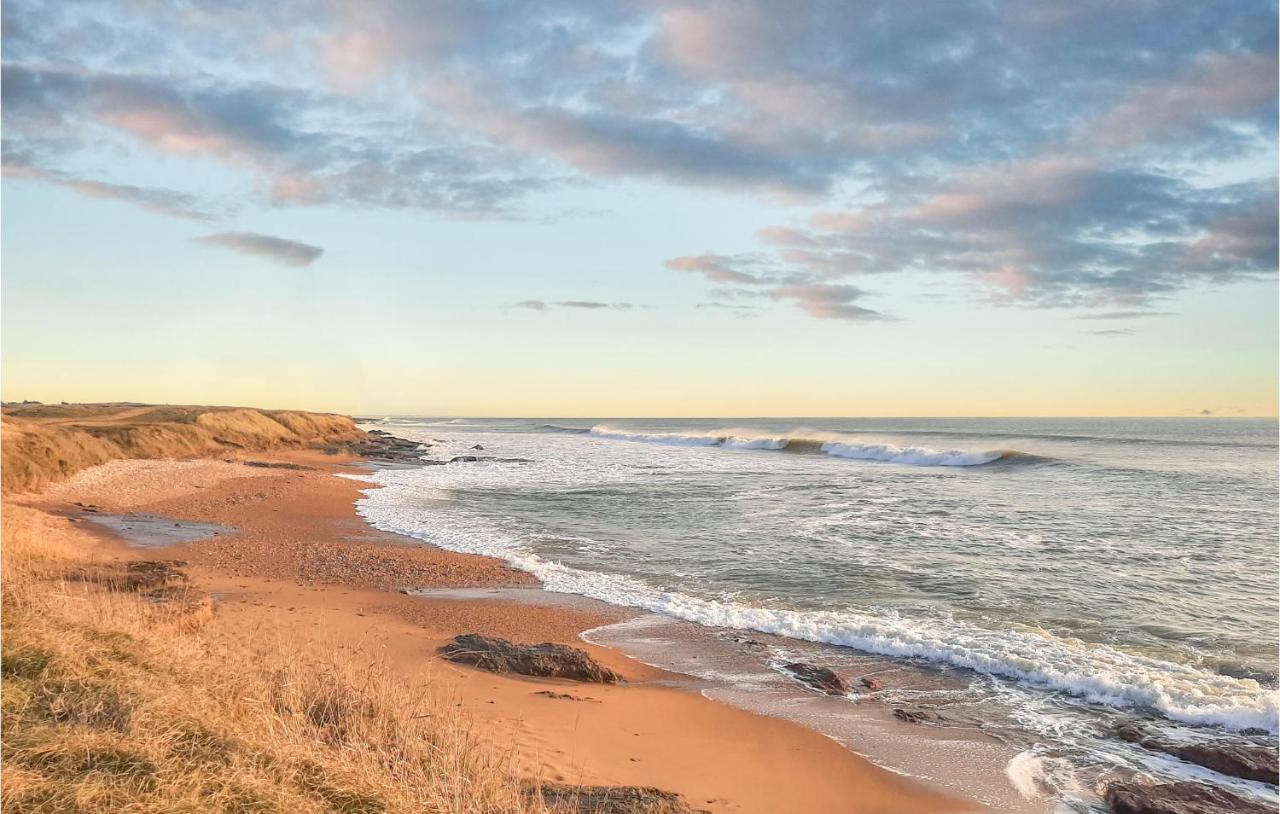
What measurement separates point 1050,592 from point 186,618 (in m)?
14.6

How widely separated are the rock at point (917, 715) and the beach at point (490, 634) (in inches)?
49.1

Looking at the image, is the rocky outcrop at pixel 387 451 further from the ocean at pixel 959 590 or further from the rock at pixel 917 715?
the rock at pixel 917 715

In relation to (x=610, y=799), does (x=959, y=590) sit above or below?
below

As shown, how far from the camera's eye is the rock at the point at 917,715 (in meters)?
8.79

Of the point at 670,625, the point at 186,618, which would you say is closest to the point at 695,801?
the point at 670,625

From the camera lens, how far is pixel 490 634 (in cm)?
1174

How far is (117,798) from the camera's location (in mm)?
4516

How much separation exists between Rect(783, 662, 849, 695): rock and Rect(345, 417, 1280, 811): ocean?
0.23m

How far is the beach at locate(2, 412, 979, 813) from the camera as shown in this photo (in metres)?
7.11

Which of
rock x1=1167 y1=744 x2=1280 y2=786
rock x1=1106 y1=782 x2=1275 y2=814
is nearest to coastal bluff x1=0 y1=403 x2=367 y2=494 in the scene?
rock x1=1106 y1=782 x2=1275 y2=814

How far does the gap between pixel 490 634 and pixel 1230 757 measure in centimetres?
926

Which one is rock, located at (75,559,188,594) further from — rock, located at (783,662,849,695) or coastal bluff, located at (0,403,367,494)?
rock, located at (783,662,849,695)

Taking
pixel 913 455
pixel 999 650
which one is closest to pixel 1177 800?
pixel 999 650

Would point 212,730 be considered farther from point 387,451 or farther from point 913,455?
point 913,455
